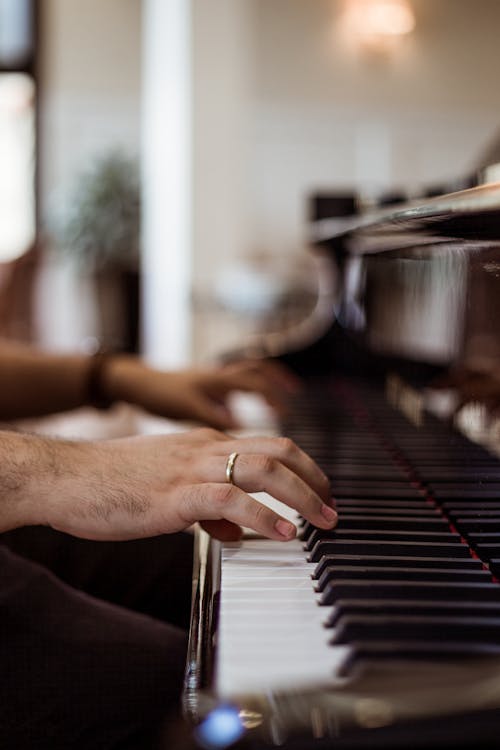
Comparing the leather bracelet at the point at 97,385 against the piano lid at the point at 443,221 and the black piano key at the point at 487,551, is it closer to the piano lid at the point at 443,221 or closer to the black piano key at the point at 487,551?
the piano lid at the point at 443,221

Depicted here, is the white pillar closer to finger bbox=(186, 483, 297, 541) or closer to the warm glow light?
the warm glow light

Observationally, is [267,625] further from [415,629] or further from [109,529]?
[109,529]

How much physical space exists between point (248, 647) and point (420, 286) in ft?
2.90

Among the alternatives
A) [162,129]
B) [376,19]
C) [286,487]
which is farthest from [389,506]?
[162,129]

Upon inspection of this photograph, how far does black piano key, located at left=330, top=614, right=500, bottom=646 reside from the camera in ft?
1.89

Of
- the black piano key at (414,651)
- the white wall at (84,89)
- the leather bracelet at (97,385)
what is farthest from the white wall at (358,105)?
the black piano key at (414,651)

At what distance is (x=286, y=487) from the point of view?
83cm

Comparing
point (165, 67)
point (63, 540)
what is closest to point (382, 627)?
point (63, 540)

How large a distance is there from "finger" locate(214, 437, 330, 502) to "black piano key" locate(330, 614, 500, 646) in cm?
27

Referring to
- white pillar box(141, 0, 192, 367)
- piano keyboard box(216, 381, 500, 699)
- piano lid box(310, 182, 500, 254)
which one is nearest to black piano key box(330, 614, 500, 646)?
piano keyboard box(216, 381, 500, 699)

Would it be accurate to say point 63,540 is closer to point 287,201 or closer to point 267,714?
point 267,714

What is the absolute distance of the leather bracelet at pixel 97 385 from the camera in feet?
6.10

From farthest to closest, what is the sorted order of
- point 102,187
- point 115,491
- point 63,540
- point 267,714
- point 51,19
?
point 51,19 < point 102,187 < point 63,540 < point 115,491 < point 267,714

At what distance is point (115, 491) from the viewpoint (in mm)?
878
